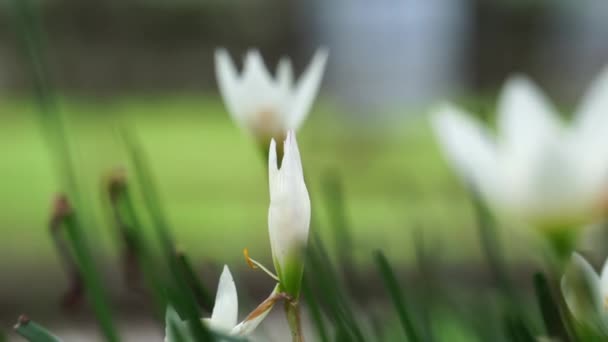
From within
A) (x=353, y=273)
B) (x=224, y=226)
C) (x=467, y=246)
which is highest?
(x=353, y=273)

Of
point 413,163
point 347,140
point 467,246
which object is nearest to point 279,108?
point 467,246

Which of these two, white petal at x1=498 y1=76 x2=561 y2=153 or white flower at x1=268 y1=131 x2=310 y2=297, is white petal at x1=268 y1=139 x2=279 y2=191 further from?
white petal at x1=498 y1=76 x2=561 y2=153

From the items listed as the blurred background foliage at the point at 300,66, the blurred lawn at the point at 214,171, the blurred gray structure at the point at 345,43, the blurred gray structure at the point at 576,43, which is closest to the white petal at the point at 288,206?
the blurred lawn at the point at 214,171

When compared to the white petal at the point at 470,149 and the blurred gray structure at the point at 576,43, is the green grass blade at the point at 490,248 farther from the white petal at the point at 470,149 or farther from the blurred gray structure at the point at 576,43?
the blurred gray structure at the point at 576,43

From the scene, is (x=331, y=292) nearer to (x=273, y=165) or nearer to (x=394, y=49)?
(x=273, y=165)

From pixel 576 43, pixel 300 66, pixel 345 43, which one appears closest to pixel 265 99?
pixel 300 66

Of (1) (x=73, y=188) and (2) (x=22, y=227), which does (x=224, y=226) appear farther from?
(1) (x=73, y=188)

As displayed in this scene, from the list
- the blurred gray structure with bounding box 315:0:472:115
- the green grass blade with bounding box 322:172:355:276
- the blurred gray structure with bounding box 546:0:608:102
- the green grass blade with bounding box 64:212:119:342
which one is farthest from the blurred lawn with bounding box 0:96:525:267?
the green grass blade with bounding box 64:212:119:342
